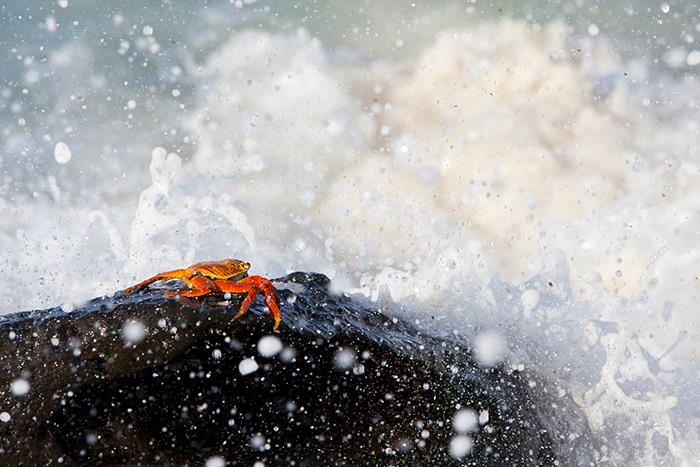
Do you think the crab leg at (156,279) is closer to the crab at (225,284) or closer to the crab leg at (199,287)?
the crab at (225,284)

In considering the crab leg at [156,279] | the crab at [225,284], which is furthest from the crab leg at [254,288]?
the crab leg at [156,279]

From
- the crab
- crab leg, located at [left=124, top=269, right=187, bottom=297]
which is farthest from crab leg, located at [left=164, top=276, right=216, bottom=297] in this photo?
crab leg, located at [left=124, top=269, right=187, bottom=297]

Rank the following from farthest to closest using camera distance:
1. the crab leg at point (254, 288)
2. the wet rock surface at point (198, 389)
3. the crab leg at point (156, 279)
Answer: the crab leg at point (156, 279) → the crab leg at point (254, 288) → the wet rock surface at point (198, 389)

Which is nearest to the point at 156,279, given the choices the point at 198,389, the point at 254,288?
the point at 254,288

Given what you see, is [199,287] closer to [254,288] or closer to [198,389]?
[254,288]

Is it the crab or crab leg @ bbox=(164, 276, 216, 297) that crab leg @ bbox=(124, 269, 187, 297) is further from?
crab leg @ bbox=(164, 276, 216, 297)

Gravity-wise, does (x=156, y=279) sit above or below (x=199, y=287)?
below
